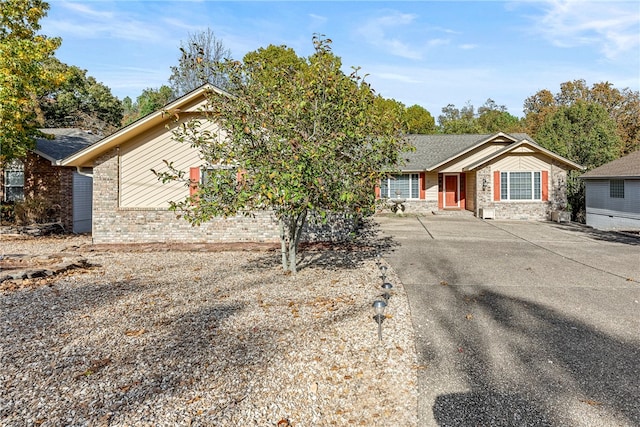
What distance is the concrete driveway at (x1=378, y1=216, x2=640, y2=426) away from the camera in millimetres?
3557

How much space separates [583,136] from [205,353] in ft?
108

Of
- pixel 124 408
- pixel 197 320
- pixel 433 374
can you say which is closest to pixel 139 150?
pixel 197 320

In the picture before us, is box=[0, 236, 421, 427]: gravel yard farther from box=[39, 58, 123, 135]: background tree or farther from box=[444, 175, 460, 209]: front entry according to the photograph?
box=[39, 58, 123, 135]: background tree

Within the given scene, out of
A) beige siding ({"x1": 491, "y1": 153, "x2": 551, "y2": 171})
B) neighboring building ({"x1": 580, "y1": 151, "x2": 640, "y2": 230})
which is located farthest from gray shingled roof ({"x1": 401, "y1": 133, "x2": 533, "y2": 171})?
neighboring building ({"x1": 580, "y1": 151, "x2": 640, "y2": 230})

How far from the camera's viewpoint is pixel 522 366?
4316 millimetres

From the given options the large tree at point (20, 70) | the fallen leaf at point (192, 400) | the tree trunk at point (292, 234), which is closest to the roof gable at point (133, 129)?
the large tree at point (20, 70)

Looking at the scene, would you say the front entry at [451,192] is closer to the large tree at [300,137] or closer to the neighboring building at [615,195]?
the neighboring building at [615,195]

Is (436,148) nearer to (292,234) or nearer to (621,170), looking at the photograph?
(621,170)

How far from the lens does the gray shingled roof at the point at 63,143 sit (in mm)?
15859

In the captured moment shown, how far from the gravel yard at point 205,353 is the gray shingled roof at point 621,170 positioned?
1616 cm

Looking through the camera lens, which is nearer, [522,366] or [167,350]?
[522,366]

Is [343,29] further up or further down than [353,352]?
further up

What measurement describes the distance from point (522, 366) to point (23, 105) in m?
15.7

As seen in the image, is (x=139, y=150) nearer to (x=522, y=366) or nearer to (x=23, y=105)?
(x=23, y=105)
